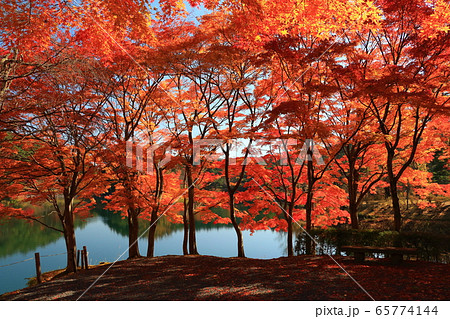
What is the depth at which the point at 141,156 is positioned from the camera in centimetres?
1197

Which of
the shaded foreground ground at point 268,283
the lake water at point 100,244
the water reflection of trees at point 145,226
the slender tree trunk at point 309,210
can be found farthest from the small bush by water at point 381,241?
the water reflection of trees at point 145,226

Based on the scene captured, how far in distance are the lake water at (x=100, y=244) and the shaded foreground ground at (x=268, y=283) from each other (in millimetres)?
11437

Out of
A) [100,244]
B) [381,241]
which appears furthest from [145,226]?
[381,241]

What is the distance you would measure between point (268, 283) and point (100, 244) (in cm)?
2447

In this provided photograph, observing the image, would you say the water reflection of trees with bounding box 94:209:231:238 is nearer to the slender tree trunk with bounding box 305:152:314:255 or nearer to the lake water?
the lake water

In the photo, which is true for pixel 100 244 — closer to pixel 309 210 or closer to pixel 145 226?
pixel 145 226

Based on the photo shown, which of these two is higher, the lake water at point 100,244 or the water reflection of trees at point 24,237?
the water reflection of trees at point 24,237

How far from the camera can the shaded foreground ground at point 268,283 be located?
5000mm

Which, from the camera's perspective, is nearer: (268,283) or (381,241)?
(268,283)

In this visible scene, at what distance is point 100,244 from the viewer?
26.3m

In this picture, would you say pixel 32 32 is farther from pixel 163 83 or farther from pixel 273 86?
pixel 273 86

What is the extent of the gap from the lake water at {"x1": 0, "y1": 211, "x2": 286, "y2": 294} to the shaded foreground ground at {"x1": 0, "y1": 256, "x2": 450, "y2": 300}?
11437 mm

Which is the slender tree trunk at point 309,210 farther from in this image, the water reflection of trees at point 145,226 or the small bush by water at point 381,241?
the water reflection of trees at point 145,226

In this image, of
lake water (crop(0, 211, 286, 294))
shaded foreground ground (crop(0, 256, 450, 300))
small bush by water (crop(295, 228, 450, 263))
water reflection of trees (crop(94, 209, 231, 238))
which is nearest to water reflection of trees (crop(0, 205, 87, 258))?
lake water (crop(0, 211, 286, 294))
